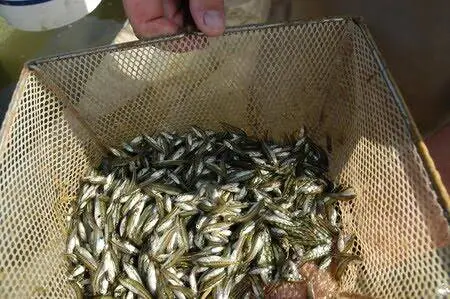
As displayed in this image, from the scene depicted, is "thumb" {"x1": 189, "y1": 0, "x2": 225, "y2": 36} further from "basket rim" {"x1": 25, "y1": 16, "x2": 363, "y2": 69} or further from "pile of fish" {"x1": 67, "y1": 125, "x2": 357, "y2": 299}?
"pile of fish" {"x1": 67, "y1": 125, "x2": 357, "y2": 299}

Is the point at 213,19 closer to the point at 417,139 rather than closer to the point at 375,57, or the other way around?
the point at 375,57

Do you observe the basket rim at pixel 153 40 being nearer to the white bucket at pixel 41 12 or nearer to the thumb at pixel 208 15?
the thumb at pixel 208 15

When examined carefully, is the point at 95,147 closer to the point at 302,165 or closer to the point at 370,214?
the point at 302,165

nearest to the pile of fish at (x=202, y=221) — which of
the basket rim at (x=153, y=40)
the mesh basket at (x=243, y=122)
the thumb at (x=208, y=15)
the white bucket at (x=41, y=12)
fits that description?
the mesh basket at (x=243, y=122)

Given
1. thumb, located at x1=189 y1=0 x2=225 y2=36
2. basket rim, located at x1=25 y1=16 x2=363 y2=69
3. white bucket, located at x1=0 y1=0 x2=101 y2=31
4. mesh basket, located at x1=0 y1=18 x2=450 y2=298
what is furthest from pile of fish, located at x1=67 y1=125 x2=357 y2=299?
white bucket, located at x1=0 y1=0 x2=101 y2=31

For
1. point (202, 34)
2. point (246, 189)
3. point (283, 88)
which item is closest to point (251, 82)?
point (283, 88)

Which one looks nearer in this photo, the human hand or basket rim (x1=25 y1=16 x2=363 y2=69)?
basket rim (x1=25 y1=16 x2=363 y2=69)
